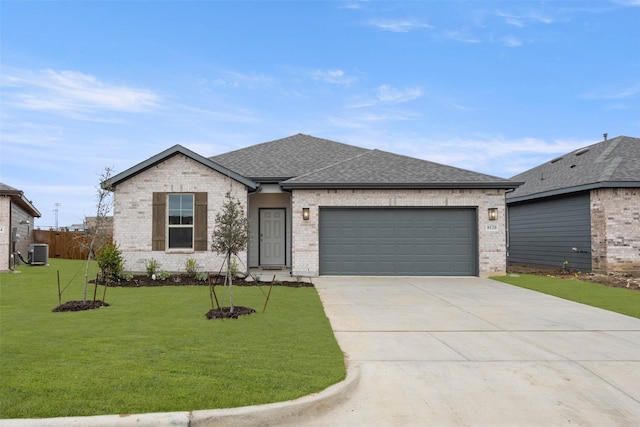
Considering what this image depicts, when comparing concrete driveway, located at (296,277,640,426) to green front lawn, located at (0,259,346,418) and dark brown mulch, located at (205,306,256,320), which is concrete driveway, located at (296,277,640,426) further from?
dark brown mulch, located at (205,306,256,320)

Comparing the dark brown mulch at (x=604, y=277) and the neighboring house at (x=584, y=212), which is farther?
the neighboring house at (x=584, y=212)

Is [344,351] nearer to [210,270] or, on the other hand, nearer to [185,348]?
[185,348]

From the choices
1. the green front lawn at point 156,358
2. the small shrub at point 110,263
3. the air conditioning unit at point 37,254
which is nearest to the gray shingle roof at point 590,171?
the green front lawn at point 156,358

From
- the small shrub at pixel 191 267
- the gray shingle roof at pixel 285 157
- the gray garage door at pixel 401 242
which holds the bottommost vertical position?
the small shrub at pixel 191 267

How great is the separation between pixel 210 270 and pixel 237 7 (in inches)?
376

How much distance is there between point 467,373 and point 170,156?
12.7 meters

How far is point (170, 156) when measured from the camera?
15055 millimetres

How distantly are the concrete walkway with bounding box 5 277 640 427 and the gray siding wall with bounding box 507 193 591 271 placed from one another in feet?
29.1

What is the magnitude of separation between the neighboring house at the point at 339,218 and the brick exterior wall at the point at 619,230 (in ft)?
13.0

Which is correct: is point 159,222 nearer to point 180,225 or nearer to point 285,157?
point 180,225

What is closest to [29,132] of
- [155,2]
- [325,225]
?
[155,2]

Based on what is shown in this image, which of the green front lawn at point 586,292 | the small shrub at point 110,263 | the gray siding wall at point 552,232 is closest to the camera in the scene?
the green front lawn at point 586,292

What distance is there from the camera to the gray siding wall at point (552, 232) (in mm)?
17016

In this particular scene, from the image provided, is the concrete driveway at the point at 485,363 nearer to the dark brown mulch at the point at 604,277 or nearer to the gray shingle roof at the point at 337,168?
the dark brown mulch at the point at 604,277
